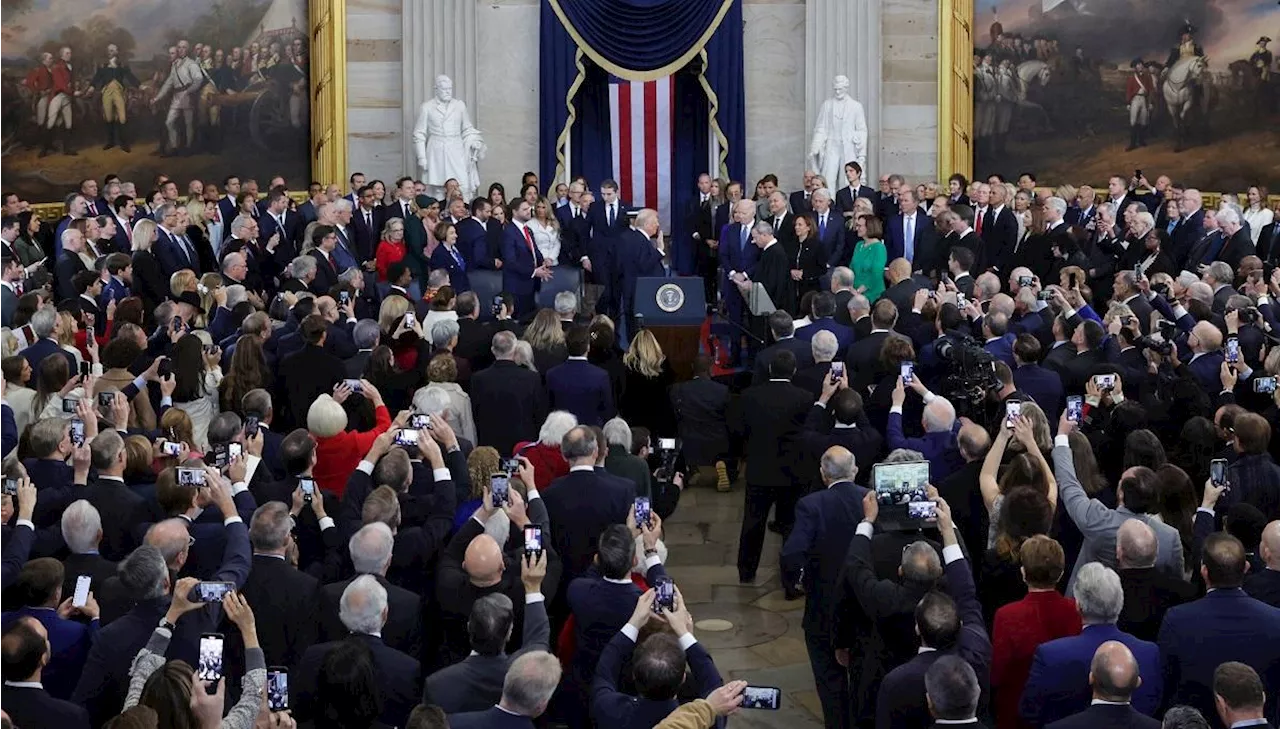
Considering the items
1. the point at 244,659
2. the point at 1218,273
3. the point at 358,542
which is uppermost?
the point at 1218,273

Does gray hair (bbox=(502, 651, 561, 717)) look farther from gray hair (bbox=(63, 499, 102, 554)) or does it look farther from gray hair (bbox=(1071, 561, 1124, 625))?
gray hair (bbox=(63, 499, 102, 554))

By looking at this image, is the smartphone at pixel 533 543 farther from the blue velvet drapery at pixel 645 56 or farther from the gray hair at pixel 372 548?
the blue velvet drapery at pixel 645 56

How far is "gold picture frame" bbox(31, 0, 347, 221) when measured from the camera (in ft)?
72.4

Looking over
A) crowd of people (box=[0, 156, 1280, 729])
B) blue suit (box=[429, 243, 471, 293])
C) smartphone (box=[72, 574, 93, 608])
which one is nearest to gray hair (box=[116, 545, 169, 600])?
crowd of people (box=[0, 156, 1280, 729])

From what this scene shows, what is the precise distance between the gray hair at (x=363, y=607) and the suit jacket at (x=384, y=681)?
4cm

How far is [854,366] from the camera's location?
1208 cm

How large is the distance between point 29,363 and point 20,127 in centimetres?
887

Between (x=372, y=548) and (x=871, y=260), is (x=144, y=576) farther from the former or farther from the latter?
(x=871, y=260)

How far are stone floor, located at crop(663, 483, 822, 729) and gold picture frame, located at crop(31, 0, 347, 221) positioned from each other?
9.53 metres

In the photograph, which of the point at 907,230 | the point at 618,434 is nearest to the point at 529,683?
the point at 618,434

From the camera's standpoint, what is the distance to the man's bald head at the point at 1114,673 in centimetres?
614

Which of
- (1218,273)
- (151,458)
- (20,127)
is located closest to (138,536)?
(151,458)

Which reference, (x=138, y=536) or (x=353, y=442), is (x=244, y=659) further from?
(x=353, y=442)

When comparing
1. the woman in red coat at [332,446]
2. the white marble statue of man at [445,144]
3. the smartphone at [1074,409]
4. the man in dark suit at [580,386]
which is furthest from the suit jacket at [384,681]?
the white marble statue of man at [445,144]
